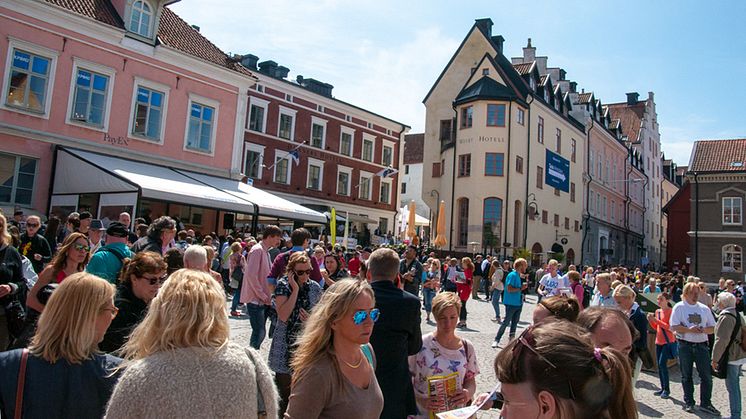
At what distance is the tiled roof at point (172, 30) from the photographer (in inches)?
763

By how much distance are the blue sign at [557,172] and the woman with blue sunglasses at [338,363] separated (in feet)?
124

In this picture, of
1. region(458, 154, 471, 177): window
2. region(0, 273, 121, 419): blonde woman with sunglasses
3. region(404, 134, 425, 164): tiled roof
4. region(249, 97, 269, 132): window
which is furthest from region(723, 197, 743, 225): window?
region(0, 273, 121, 419): blonde woman with sunglasses

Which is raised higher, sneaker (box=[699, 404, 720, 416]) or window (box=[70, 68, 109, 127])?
window (box=[70, 68, 109, 127])

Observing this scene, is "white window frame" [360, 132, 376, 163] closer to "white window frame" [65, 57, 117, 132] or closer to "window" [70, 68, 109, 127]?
"white window frame" [65, 57, 117, 132]

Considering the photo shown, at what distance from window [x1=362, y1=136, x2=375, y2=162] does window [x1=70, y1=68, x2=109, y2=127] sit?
778 inches

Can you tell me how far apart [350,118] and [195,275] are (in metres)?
34.5

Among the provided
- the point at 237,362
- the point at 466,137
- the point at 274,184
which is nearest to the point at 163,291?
the point at 237,362

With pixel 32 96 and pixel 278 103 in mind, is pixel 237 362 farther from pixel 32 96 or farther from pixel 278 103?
pixel 278 103

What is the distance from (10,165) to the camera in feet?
59.8

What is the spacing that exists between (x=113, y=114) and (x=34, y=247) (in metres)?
14.7

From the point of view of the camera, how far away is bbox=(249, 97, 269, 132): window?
3069cm

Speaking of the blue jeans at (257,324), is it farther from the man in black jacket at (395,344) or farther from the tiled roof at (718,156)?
the tiled roof at (718,156)

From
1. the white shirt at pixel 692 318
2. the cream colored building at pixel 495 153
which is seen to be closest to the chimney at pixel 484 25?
the cream colored building at pixel 495 153

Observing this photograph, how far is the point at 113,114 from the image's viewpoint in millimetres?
20188
